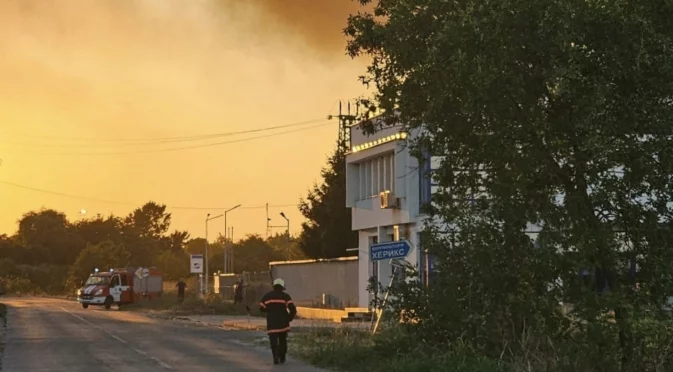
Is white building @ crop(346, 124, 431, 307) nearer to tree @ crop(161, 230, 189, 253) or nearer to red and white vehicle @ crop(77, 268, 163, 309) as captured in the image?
red and white vehicle @ crop(77, 268, 163, 309)

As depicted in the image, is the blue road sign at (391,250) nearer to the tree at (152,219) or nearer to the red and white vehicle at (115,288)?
the red and white vehicle at (115,288)

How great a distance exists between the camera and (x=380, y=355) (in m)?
16.1

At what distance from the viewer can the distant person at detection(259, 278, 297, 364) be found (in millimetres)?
17062

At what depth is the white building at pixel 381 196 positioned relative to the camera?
3403 centimetres

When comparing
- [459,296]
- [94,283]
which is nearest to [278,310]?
[459,296]

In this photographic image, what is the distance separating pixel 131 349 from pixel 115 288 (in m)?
32.5

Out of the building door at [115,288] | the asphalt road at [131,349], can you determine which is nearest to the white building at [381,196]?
the asphalt road at [131,349]

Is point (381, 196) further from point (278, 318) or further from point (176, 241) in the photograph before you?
point (176, 241)

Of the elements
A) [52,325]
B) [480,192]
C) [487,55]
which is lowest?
[52,325]

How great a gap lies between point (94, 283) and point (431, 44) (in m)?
42.4

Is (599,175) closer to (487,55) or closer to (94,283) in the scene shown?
(487,55)

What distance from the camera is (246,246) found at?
379 ft

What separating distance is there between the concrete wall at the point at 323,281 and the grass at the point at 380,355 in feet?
63.9

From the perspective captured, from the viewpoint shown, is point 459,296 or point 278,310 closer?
point 459,296
